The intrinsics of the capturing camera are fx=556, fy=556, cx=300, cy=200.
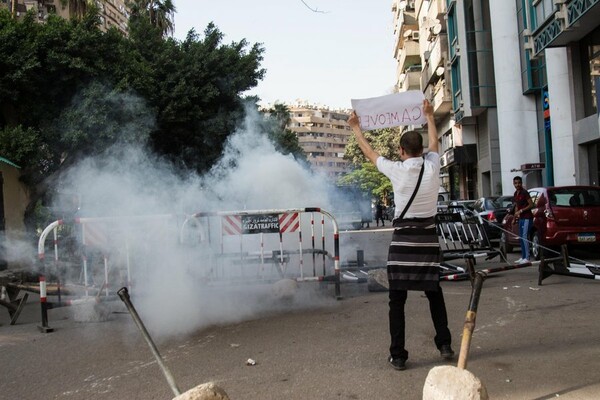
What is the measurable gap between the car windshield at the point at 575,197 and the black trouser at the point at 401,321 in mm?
7458

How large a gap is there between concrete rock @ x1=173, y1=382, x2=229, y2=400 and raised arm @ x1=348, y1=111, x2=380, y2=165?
2149 mm

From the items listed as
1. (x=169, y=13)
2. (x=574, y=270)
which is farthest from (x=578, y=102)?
(x=169, y=13)

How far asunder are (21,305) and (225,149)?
929 cm

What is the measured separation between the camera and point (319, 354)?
481 cm

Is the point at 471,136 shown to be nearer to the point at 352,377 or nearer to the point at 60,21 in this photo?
the point at 60,21

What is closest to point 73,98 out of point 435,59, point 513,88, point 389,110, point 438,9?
point 389,110

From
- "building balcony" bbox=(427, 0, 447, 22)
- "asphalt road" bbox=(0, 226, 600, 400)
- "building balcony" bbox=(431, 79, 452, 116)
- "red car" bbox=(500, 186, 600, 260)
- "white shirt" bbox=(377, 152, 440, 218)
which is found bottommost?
"asphalt road" bbox=(0, 226, 600, 400)

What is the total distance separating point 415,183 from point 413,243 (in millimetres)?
462

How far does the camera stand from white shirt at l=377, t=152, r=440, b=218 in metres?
4.29

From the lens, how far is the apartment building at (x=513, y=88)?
16.7 metres

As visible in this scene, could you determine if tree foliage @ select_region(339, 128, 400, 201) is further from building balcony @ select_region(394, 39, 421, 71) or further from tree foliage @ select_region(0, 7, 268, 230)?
tree foliage @ select_region(0, 7, 268, 230)

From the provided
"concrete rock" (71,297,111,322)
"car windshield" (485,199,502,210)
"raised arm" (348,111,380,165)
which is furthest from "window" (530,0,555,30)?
"concrete rock" (71,297,111,322)

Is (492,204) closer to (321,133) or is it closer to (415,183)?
(415,183)

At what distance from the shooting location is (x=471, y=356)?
178 inches
